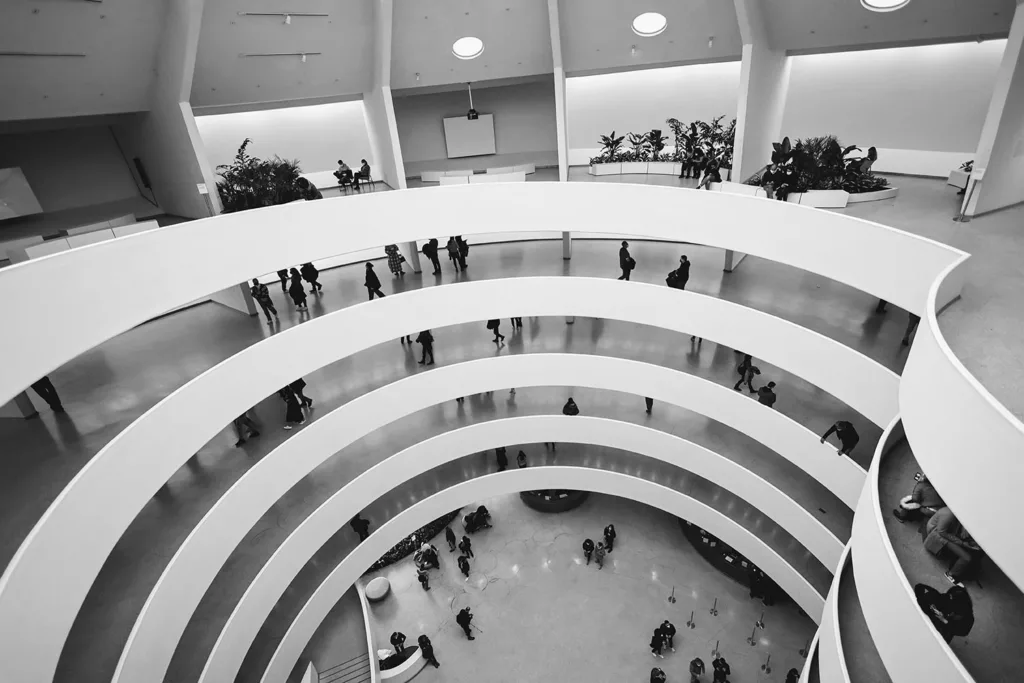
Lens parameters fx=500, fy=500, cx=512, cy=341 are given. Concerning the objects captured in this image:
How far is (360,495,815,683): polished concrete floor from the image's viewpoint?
1484 cm

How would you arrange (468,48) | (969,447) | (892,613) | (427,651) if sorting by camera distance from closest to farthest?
(969,447), (892,613), (427,651), (468,48)

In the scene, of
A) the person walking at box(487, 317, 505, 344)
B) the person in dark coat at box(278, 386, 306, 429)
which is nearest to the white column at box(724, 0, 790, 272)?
the person walking at box(487, 317, 505, 344)

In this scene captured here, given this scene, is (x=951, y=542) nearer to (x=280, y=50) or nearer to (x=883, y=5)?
(x=883, y=5)

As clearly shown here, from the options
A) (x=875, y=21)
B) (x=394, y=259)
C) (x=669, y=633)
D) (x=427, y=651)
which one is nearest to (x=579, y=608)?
(x=669, y=633)

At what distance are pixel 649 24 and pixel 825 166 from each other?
7426 millimetres

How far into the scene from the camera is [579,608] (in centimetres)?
1641

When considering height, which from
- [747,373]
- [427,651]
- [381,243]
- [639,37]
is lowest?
[427,651]

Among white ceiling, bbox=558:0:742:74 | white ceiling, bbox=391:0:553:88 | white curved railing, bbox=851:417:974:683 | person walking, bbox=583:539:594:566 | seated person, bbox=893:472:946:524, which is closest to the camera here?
white curved railing, bbox=851:417:974:683

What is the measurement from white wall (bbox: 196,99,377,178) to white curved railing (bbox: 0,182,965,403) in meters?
11.4

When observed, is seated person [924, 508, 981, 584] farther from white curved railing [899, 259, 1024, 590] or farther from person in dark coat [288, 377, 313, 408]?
person in dark coat [288, 377, 313, 408]

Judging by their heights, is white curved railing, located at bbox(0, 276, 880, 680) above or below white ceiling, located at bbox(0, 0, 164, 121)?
below

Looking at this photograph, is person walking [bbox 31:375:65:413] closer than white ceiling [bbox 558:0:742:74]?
Yes

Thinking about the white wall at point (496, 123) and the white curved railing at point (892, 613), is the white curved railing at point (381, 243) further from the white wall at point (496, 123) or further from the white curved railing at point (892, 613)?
the white wall at point (496, 123)

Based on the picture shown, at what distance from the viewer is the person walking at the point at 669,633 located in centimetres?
1473
